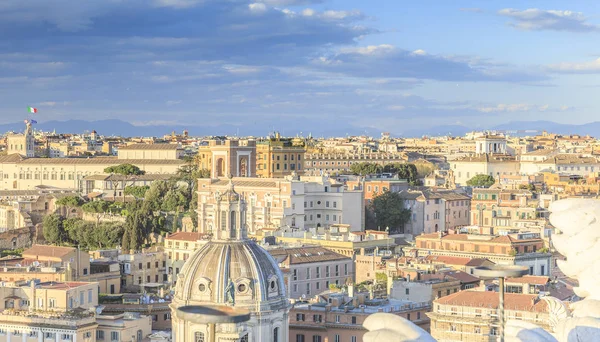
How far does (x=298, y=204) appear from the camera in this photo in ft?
153

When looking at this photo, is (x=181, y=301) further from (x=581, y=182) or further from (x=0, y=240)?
(x=581, y=182)

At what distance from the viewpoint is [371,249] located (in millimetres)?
39719

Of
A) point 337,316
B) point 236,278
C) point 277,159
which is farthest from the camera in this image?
point 277,159

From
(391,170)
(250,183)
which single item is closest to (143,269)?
(250,183)

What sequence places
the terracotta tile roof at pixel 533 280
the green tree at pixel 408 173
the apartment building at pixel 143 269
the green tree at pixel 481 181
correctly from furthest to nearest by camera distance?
1. the green tree at pixel 408 173
2. the green tree at pixel 481 181
3. the apartment building at pixel 143 269
4. the terracotta tile roof at pixel 533 280

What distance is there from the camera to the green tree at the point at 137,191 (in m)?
61.1

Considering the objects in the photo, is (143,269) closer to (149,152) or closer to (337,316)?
(337,316)

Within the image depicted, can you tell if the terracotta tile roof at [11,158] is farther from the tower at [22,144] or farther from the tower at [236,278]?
the tower at [236,278]

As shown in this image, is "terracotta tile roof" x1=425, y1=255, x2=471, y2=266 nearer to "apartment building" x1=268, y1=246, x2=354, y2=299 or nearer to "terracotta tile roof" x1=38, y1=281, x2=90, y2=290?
"apartment building" x1=268, y1=246, x2=354, y2=299

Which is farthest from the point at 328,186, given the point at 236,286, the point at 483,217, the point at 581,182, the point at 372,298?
the point at 236,286

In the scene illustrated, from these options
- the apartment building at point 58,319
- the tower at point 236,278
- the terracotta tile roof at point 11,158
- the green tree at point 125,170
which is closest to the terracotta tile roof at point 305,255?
the apartment building at point 58,319

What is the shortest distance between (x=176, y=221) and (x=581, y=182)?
1917 centimetres

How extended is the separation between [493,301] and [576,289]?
65.0 ft

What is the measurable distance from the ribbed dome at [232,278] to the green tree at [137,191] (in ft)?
126
